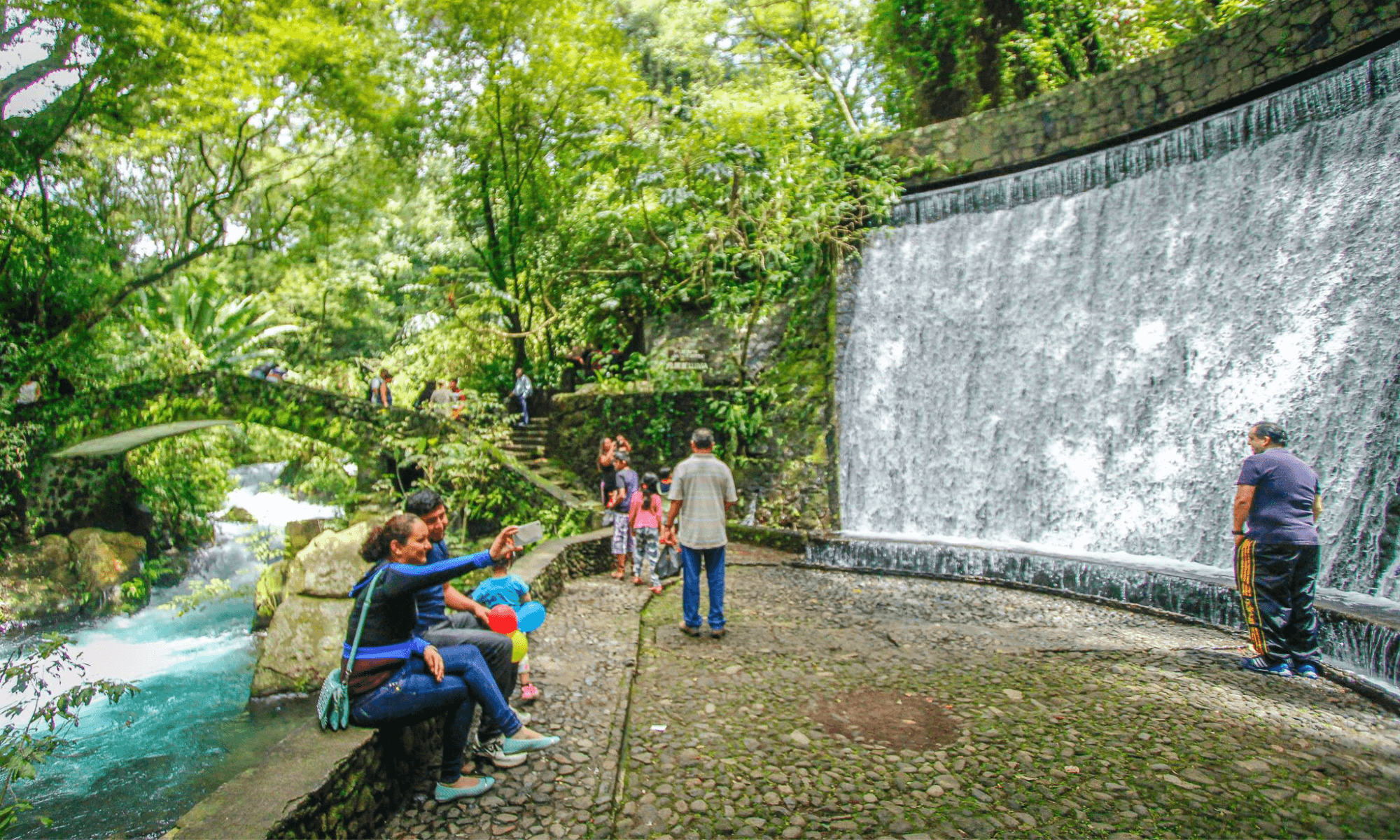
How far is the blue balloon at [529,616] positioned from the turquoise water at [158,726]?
3.00 metres

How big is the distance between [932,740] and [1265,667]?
8.93 feet

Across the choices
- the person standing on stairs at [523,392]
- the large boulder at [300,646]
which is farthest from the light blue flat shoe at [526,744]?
the person standing on stairs at [523,392]

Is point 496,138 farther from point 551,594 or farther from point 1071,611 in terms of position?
point 1071,611

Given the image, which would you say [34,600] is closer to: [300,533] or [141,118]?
[300,533]

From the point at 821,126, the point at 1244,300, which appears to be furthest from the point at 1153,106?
the point at 821,126

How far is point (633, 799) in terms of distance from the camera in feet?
10.2

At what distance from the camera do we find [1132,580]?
6586mm

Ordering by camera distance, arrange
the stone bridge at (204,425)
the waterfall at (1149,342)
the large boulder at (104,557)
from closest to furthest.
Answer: the waterfall at (1149,342) → the stone bridge at (204,425) → the large boulder at (104,557)

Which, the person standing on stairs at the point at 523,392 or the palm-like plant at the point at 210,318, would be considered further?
the palm-like plant at the point at 210,318

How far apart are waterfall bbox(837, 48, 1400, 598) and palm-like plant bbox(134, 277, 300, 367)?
16268mm

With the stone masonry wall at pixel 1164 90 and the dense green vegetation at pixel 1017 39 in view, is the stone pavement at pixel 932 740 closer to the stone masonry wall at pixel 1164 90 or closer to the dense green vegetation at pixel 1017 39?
the stone masonry wall at pixel 1164 90

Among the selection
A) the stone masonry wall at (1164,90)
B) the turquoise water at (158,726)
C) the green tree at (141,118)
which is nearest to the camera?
the turquoise water at (158,726)

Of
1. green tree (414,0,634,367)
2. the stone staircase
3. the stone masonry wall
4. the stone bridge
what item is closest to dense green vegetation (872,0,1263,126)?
the stone masonry wall

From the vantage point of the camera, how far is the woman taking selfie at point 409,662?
9.48 feet
